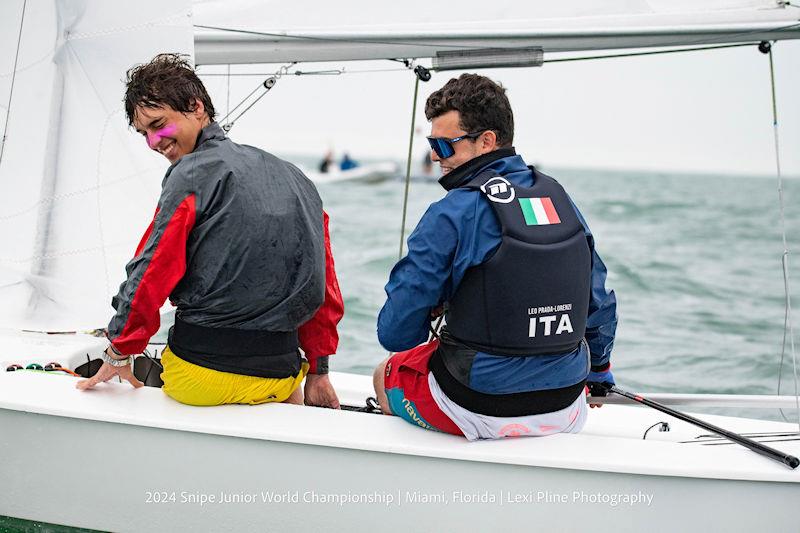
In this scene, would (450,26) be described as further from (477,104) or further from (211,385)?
(211,385)

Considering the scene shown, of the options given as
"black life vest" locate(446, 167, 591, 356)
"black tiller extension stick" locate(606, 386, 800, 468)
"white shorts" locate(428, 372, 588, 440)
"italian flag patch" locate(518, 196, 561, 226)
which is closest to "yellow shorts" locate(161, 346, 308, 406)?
"white shorts" locate(428, 372, 588, 440)

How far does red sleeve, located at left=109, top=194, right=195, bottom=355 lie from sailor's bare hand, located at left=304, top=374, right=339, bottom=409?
20.7 inches

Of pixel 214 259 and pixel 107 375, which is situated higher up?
pixel 214 259

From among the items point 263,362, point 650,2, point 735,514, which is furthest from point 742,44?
point 263,362

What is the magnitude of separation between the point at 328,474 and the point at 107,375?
1.96 feet

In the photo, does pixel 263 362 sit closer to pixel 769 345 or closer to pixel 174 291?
pixel 174 291

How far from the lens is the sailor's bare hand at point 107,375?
2.30m

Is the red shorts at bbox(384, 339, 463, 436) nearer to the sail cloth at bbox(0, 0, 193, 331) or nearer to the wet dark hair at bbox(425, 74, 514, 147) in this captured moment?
the wet dark hair at bbox(425, 74, 514, 147)

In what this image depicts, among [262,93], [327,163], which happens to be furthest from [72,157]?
[327,163]

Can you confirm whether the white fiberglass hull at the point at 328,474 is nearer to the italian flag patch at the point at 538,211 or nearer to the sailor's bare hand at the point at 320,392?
the sailor's bare hand at the point at 320,392

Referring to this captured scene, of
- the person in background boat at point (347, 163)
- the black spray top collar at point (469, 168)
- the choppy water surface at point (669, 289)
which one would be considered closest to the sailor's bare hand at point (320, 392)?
the black spray top collar at point (469, 168)

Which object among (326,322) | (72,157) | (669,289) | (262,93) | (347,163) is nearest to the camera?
(326,322)

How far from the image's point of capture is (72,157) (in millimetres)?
2959

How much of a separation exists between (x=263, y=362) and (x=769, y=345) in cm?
579
